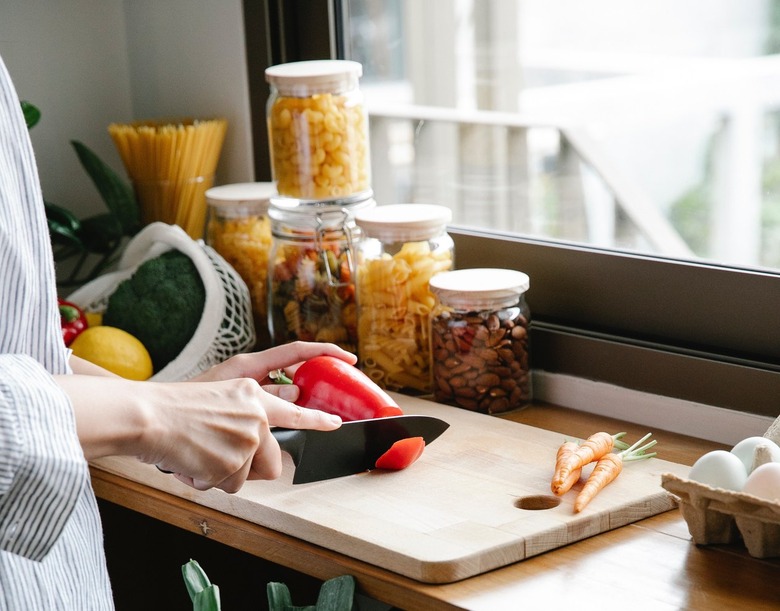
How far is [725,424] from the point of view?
3.95 feet

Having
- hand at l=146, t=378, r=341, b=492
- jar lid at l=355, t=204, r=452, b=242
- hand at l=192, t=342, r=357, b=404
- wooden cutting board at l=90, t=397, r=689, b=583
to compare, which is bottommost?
wooden cutting board at l=90, t=397, r=689, b=583

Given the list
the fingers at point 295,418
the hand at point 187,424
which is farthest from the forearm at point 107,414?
the fingers at point 295,418

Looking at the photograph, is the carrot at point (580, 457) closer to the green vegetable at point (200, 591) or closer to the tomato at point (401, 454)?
the tomato at point (401, 454)

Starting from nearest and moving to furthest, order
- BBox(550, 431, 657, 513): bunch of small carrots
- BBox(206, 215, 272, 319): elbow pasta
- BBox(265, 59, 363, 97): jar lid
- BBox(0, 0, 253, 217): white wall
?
BBox(550, 431, 657, 513): bunch of small carrots, BBox(265, 59, 363, 97): jar lid, BBox(206, 215, 272, 319): elbow pasta, BBox(0, 0, 253, 217): white wall

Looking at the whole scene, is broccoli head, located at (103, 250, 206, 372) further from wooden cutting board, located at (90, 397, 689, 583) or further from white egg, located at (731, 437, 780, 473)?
white egg, located at (731, 437, 780, 473)

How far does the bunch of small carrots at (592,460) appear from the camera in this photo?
101 cm

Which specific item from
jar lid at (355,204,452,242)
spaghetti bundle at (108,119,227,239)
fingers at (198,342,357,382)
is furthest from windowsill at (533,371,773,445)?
spaghetti bundle at (108,119,227,239)

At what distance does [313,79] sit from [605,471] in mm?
635

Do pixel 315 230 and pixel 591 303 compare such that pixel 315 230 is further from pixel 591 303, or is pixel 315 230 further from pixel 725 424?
pixel 725 424

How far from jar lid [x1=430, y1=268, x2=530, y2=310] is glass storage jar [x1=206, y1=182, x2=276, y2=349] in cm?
37

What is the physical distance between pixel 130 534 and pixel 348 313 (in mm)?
412

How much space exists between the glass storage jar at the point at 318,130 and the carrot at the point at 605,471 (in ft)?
1.70

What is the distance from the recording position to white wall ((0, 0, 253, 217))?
1.71 metres

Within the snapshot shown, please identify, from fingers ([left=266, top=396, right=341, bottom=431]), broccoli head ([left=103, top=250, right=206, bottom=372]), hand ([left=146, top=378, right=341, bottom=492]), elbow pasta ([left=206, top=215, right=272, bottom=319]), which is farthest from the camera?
elbow pasta ([left=206, top=215, right=272, bottom=319])
